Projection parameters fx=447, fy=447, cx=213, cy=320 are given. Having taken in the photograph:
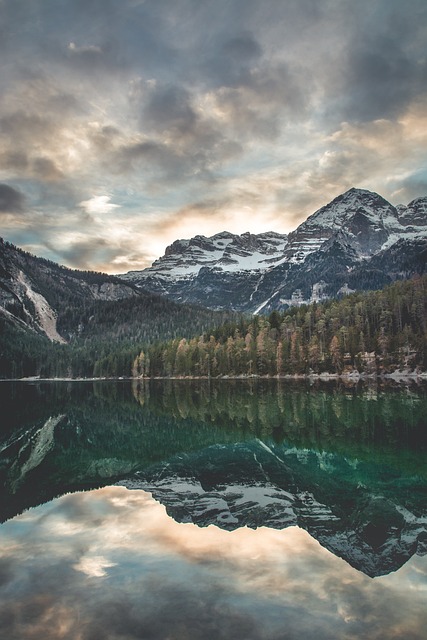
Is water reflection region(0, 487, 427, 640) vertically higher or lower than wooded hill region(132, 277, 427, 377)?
lower

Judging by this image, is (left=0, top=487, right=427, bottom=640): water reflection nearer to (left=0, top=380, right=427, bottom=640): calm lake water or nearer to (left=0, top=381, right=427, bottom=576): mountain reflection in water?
(left=0, top=380, right=427, bottom=640): calm lake water

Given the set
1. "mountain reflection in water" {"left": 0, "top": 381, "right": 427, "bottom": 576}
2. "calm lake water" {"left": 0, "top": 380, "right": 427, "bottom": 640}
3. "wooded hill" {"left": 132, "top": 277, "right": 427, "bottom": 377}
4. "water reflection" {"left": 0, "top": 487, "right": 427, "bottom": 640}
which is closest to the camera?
"water reflection" {"left": 0, "top": 487, "right": 427, "bottom": 640}

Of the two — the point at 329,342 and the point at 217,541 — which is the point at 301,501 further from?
the point at 329,342

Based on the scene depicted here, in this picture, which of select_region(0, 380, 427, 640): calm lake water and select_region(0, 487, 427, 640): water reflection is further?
select_region(0, 380, 427, 640): calm lake water

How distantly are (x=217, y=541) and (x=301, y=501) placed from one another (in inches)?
242

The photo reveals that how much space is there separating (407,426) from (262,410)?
70.5 feet

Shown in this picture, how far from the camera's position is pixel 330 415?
2026 inches

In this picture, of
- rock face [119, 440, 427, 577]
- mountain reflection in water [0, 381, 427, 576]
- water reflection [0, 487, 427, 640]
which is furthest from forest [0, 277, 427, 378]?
water reflection [0, 487, 427, 640]

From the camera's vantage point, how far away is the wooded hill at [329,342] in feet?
433

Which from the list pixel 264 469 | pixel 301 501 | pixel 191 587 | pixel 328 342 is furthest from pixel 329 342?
pixel 191 587

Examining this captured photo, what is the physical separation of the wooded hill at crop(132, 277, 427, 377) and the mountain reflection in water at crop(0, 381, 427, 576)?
81.0 metres

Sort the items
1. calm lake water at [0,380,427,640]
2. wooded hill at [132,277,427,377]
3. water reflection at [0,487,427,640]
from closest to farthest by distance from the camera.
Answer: water reflection at [0,487,427,640]
calm lake water at [0,380,427,640]
wooded hill at [132,277,427,377]

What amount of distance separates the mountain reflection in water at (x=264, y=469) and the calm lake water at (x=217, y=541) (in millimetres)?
120

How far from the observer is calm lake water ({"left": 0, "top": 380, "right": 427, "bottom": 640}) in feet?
33.1
